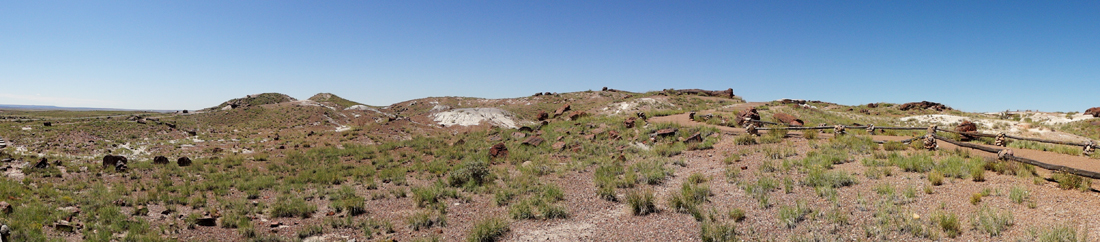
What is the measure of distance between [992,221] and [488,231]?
363 inches

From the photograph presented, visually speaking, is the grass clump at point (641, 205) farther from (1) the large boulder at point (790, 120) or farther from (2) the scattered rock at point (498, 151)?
(1) the large boulder at point (790, 120)

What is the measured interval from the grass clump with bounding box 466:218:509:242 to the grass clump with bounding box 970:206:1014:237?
882 centimetres

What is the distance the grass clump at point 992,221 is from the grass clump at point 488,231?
347 inches

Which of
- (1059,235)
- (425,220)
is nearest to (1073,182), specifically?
(1059,235)

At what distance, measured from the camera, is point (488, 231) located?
8891mm

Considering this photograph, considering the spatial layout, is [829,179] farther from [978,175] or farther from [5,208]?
[5,208]

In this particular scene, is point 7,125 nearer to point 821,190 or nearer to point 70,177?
point 70,177

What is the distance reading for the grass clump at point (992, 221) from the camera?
6.35 m

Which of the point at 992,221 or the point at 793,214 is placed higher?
the point at 992,221

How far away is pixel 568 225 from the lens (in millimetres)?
9547

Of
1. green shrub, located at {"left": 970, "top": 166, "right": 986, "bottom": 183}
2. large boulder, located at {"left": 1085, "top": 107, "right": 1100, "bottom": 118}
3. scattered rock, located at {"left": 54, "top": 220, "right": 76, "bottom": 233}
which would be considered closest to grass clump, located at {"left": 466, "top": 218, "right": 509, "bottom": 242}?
scattered rock, located at {"left": 54, "top": 220, "right": 76, "bottom": 233}

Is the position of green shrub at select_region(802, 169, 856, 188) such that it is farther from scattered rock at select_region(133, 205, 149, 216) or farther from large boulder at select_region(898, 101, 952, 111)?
large boulder at select_region(898, 101, 952, 111)

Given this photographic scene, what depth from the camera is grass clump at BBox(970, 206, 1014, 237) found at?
6.35 m

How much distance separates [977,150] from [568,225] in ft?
46.6
